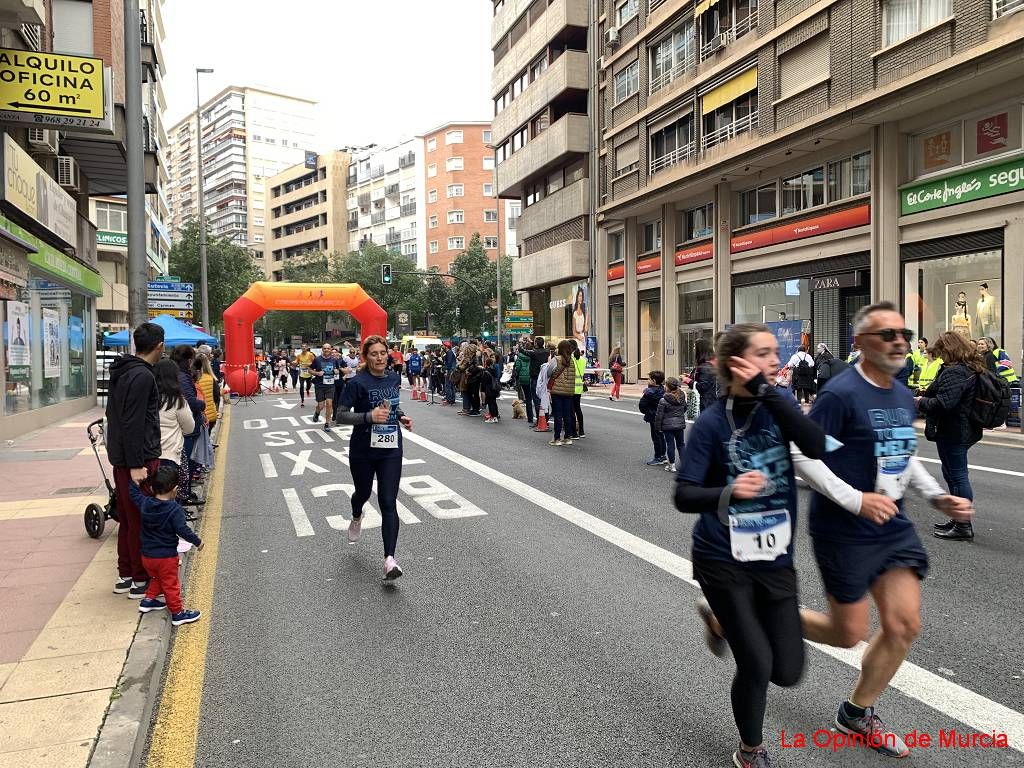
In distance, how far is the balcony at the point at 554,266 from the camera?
3944 centimetres

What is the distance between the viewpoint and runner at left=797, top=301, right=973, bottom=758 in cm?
318

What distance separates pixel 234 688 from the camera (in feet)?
13.1

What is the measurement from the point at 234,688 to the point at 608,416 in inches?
607

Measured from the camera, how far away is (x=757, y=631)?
2.93 m

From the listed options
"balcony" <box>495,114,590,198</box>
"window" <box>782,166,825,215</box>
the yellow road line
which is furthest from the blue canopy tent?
"balcony" <box>495,114,590,198</box>

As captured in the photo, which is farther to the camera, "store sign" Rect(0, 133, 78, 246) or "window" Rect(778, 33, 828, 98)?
"window" Rect(778, 33, 828, 98)

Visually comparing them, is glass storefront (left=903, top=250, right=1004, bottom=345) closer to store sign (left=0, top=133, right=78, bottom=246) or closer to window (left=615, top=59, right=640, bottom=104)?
window (left=615, top=59, right=640, bottom=104)

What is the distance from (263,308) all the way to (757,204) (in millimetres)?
16710

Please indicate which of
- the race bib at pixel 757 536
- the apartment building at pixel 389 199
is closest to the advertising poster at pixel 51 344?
the race bib at pixel 757 536

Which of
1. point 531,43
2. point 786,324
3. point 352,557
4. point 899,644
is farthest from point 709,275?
point 899,644

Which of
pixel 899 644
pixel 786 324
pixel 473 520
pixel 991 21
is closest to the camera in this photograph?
pixel 899 644

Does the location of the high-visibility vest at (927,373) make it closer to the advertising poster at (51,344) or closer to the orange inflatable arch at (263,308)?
the orange inflatable arch at (263,308)

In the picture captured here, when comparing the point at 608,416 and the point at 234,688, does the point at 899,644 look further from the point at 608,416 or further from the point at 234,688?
the point at 608,416

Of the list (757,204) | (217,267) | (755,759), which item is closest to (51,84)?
(755,759)
